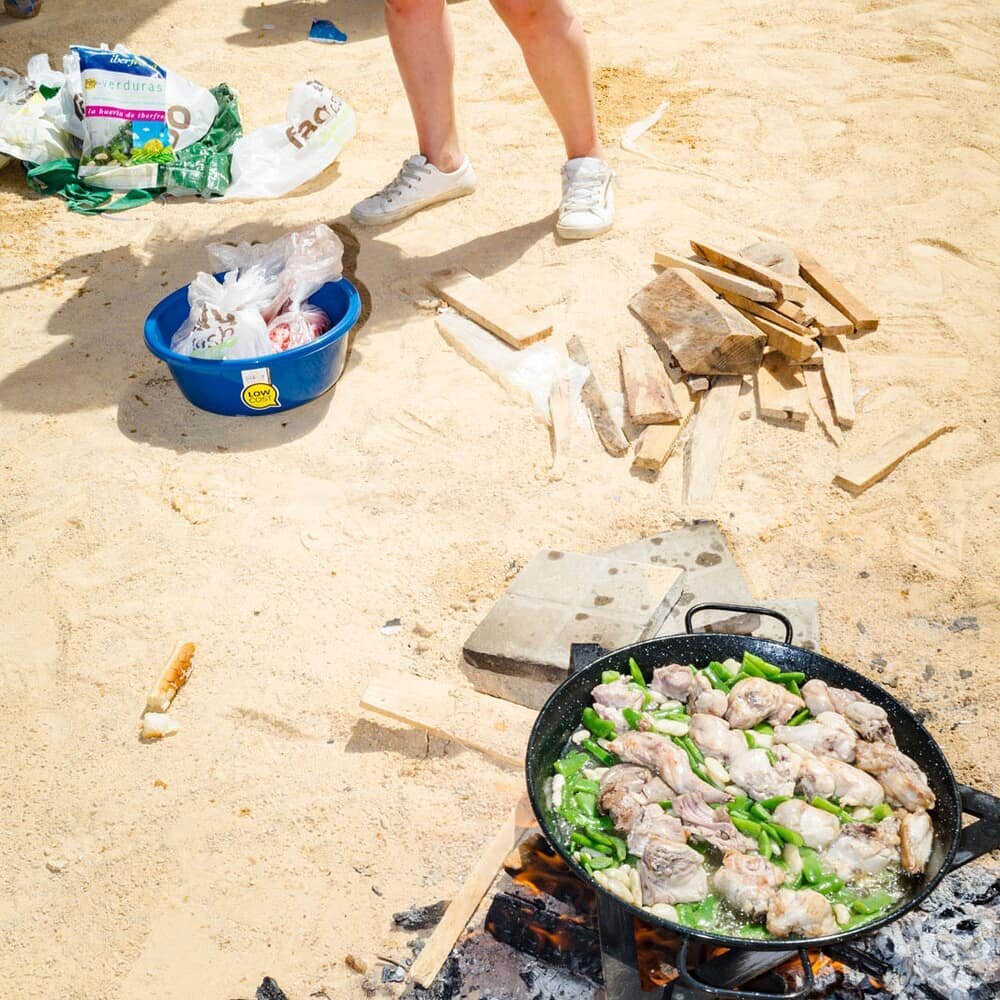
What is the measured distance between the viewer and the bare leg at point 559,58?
3865 millimetres

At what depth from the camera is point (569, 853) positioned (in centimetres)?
188

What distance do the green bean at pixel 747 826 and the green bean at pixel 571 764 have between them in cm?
33

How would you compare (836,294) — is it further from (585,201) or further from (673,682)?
(673,682)

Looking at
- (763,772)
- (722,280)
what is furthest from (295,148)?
(763,772)

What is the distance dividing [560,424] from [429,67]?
183 cm

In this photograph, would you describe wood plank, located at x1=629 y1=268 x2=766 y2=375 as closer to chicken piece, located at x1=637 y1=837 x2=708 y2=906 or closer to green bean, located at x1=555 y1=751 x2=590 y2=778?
green bean, located at x1=555 y1=751 x2=590 y2=778

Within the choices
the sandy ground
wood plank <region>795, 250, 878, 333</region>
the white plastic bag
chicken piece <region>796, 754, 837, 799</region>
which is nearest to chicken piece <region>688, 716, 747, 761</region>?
chicken piece <region>796, 754, 837, 799</region>

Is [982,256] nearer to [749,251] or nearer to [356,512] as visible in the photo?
[749,251]

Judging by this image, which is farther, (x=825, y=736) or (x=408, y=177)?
(x=408, y=177)

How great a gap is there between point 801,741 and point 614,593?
820mm

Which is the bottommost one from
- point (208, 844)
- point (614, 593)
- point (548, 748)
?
point (208, 844)

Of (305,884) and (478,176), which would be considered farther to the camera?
(478,176)

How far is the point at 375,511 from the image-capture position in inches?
128

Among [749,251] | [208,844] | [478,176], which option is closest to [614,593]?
[208,844]
